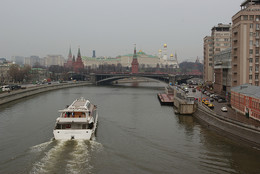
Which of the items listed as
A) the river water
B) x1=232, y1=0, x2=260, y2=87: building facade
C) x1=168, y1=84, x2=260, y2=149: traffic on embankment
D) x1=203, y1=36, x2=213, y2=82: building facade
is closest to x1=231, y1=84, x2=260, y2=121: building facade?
x1=168, y1=84, x2=260, y2=149: traffic on embankment

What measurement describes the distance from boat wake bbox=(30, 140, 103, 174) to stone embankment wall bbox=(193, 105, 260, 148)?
1116 centimetres

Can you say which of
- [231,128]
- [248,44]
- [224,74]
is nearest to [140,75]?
[224,74]

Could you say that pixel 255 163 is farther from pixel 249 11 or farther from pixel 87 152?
pixel 249 11

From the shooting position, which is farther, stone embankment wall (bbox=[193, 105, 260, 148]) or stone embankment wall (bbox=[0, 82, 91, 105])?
stone embankment wall (bbox=[0, 82, 91, 105])

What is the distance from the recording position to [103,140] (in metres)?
22.1

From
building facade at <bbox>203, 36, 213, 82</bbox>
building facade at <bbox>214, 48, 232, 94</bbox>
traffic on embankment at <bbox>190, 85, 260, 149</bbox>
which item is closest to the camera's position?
traffic on embankment at <bbox>190, 85, 260, 149</bbox>

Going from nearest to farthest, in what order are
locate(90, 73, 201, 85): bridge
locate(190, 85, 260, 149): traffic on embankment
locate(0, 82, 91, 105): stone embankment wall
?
locate(190, 85, 260, 149): traffic on embankment
locate(0, 82, 91, 105): stone embankment wall
locate(90, 73, 201, 85): bridge

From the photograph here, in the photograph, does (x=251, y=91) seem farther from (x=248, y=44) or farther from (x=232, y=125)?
(x=248, y=44)

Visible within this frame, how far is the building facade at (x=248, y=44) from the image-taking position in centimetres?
3362

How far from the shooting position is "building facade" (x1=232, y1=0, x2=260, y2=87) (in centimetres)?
3362

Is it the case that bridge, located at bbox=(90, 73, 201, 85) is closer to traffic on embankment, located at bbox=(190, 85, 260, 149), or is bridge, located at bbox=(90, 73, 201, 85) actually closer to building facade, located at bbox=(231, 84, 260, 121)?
building facade, located at bbox=(231, 84, 260, 121)

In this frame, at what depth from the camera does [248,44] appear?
33938 millimetres

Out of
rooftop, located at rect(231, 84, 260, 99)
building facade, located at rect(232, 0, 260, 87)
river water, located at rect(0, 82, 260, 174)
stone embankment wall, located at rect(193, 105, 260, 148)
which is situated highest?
building facade, located at rect(232, 0, 260, 87)

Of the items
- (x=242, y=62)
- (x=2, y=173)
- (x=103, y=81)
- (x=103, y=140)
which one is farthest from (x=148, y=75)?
(x=2, y=173)
